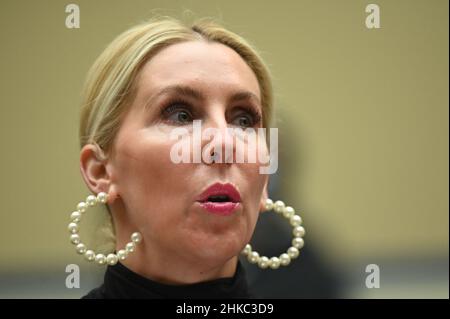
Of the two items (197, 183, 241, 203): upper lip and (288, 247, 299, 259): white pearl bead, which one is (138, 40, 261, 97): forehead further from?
(288, 247, 299, 259): white pearl bead

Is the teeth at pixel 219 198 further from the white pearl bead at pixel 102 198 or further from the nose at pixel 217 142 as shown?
the white pearl bead at pixel 102 198

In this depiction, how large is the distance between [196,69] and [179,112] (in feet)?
0.42

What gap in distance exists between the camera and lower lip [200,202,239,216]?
1601mm

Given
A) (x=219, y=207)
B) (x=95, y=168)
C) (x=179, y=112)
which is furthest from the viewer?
(x=95, y=168)

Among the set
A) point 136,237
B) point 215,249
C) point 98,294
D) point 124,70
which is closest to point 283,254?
point 215,249

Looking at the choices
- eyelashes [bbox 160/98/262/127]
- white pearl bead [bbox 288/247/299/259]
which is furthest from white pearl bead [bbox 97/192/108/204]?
white pearl bead [bbox 288/247/299/259]

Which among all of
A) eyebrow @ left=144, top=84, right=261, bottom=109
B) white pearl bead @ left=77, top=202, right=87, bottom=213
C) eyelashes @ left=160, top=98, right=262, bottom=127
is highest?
eyebrow @ left=144, top=84, right=261, bottom=109

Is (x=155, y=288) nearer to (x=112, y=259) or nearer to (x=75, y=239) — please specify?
(x=112, y=259)

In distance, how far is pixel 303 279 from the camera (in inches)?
114

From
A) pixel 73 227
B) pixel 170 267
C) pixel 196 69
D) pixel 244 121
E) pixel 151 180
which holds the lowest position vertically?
pixel 170 267

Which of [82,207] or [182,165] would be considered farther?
[82,207]

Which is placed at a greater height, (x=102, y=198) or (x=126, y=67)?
(x=126, y=67)

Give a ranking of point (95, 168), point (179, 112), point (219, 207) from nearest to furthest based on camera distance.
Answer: point (219, 207), point (179, 112), point (95, 168)

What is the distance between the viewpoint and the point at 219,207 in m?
1.61
